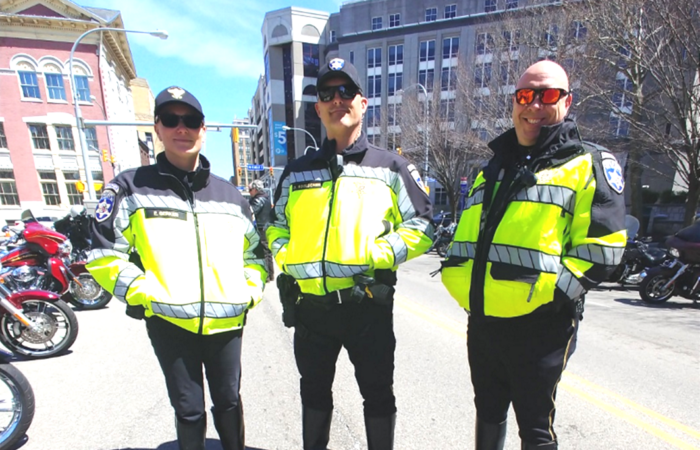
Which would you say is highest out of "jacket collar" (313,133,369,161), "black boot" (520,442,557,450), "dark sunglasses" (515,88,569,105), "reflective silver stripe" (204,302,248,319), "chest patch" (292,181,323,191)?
"dark sunglasses" (515,88,569,105)

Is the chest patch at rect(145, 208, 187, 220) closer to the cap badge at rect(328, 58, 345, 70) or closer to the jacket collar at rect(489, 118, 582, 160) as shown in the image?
the cap badge at rect(328, 58, 345, 70)

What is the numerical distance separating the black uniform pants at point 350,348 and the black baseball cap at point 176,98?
1.25 metres

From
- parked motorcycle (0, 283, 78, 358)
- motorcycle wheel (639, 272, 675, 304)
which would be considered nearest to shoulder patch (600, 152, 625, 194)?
parked motorcycle (0, 283, 78, 358)

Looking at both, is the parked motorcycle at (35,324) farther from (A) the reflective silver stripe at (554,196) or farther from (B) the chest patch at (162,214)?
(A) the reflective silver stripe at (554,196)

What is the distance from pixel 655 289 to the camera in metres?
6.53

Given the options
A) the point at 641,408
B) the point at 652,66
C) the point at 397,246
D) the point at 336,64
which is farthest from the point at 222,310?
the point at 652,66

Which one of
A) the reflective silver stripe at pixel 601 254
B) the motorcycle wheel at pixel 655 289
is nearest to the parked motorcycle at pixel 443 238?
the motorcycle wheel at pixel 655 289

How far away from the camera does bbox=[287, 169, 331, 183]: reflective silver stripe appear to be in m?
1.91

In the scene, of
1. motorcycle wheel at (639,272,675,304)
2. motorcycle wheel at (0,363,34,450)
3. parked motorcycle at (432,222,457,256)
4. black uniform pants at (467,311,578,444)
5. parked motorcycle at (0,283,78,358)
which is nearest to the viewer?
black uniform pants at (467,311,578,444)

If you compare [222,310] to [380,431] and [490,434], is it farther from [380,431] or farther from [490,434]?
[490,434]

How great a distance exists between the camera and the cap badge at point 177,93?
1.80 metres

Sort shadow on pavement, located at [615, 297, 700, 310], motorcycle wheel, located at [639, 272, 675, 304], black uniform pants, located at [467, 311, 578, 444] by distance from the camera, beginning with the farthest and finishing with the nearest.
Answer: motorcycle wheel, located at [639, 272, 675, 304] → shadow on pavement, located at [615, 297, 700, 310] → black uniform pants, located at [467, 311, 578, 444]

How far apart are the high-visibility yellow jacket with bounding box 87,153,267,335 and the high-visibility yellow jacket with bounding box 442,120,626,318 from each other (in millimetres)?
1329

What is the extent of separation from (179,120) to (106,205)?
58 cm
